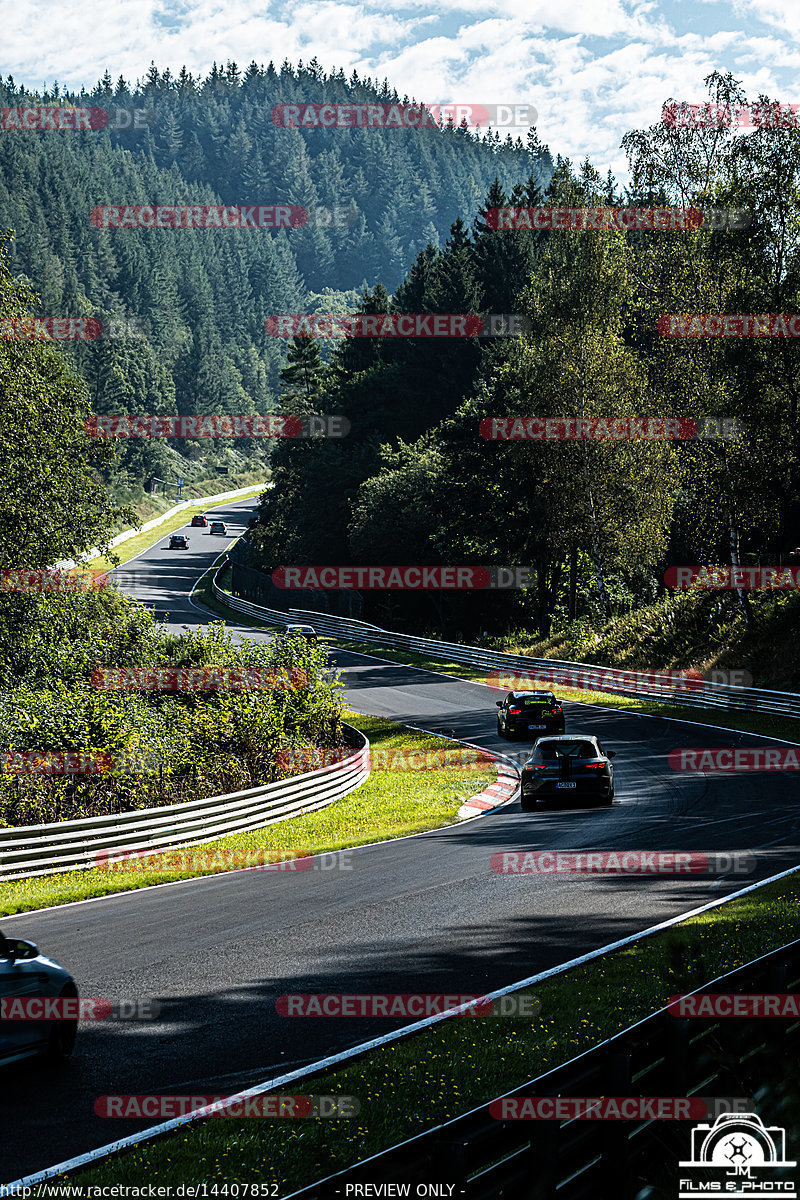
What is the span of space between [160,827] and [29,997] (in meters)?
10.5

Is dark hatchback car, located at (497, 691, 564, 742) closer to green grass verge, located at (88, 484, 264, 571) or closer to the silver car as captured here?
the silver car

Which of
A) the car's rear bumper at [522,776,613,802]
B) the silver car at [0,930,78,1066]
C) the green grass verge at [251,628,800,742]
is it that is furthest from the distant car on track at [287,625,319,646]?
the silver car at [0,930,78,1066]

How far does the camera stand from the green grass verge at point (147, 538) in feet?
266

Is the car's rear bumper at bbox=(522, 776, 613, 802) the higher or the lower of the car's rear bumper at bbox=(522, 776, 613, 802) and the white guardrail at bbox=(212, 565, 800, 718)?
the higher

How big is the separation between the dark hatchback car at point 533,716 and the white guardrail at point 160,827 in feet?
24.4

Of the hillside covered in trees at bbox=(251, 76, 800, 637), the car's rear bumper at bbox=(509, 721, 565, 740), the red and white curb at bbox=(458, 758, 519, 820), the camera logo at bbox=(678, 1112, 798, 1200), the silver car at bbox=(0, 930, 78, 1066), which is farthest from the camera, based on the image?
the hillside covered in trees at bbox=(251, 76, 800, 637)

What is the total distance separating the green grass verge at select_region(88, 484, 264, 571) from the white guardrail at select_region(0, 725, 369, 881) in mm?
47652

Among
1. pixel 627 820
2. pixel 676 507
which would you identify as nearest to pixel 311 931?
pixel 627 820

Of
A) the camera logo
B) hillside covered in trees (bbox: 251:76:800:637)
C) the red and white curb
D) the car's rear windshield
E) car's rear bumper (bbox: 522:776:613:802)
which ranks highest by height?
hillside covered in trees (bbox: 251:76:800:637)

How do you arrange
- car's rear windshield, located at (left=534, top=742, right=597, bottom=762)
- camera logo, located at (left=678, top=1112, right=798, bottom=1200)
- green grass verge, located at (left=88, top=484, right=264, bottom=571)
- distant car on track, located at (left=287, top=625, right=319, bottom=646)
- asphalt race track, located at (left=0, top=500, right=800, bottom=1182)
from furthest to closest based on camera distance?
green grass verge, located at (left=88, top=484, right=264, bottom=571) → distant car on track, located at (left=287, top=625, right=319, bottom=646) → car's rear windshield, located at (left=534, top=742, right=597, bottom=762) → asphalt race track, located at (left=0, top=500, right=800, bottom=1182) → camera logo, located at (left=678, top=1112, right=798, bottom=1200)

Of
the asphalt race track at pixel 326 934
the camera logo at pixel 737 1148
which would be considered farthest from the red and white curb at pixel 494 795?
the camera logo at pixel 737 1148

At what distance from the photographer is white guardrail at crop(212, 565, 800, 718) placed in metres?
31.5

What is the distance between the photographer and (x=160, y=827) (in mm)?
17312

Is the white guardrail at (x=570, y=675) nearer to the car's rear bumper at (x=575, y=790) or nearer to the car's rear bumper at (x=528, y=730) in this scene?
the car's rear bumper at (x=528, y=730)
